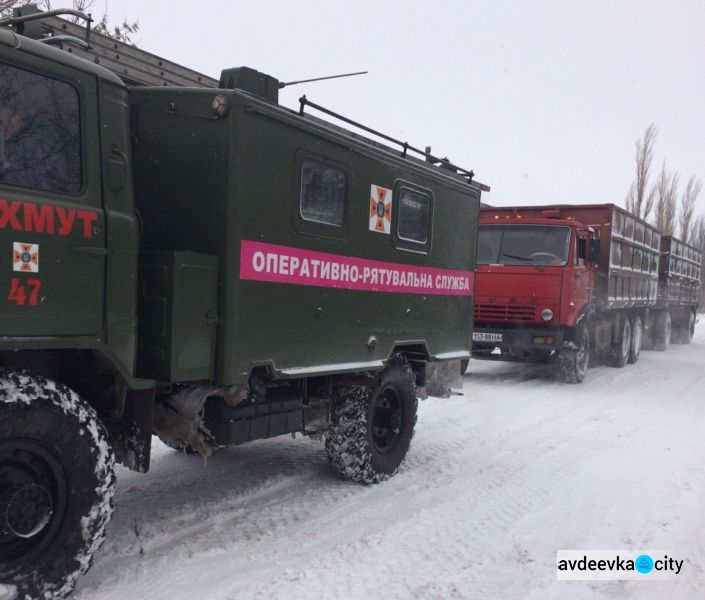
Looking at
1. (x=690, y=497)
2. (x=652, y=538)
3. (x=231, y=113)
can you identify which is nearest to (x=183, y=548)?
(x=231, y=113)

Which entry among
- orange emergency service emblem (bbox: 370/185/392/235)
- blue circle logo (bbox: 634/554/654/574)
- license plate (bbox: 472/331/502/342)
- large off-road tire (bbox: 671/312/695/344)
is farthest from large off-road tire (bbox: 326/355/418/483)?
large off-road tire (bbox: 671/312/695/344)

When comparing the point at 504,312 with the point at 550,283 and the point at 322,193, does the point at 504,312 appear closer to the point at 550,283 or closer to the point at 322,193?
the point at 550,283

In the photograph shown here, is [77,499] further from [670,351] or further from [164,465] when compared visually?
[670,351]

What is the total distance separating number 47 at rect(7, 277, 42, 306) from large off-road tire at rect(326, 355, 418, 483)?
2.88m

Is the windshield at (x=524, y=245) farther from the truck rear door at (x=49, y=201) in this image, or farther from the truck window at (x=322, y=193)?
the truck rear door at (x=49, y=201)

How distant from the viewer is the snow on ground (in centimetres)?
381

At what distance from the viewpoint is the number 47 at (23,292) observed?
306 centimetres

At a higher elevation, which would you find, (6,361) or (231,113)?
(231,113)

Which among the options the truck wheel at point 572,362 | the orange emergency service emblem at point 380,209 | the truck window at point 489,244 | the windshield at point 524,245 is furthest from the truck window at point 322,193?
the truck wheel at point 572,362

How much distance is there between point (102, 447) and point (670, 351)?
18.3m

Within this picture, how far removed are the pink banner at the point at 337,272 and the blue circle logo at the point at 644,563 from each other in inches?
104

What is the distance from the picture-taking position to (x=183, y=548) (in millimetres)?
4203

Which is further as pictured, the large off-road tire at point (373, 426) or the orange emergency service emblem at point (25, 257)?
the large off-road tire at point (373, 426)

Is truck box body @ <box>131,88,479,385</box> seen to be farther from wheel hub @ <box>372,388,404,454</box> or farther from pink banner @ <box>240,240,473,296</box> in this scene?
wheel hub @ <box>372,388,404,454</box>
